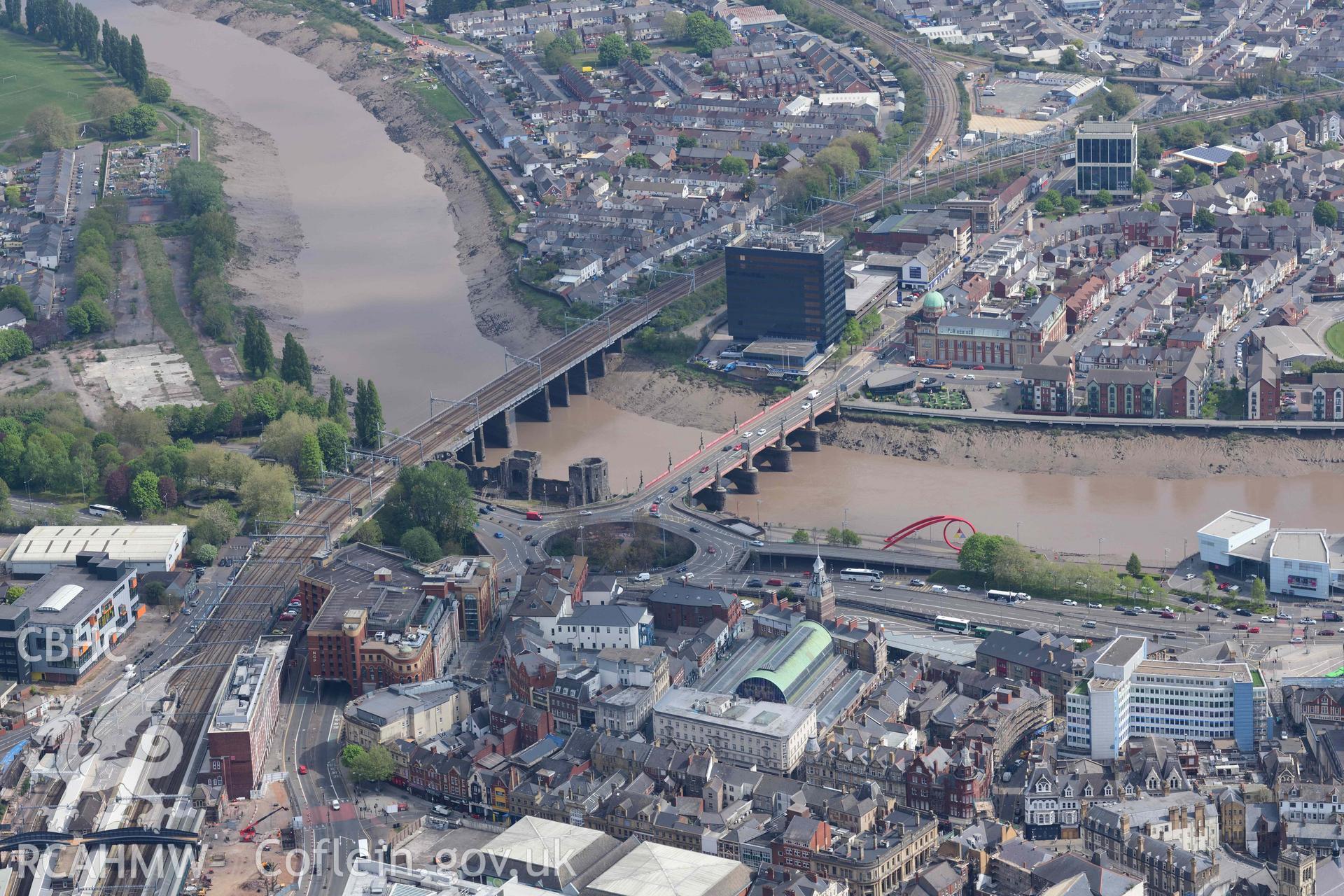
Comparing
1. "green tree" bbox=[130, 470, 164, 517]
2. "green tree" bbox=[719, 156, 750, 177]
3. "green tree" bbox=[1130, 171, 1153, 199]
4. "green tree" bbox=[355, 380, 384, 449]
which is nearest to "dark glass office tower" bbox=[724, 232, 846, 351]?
"green tree" bbox=[355, 380, 384, 449]

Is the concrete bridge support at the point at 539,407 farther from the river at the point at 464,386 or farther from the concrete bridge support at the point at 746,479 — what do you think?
the concrete bridge support at the point at 746,479

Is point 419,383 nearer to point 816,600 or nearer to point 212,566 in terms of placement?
point 212,566

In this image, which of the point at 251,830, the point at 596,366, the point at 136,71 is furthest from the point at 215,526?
the point at 136,71

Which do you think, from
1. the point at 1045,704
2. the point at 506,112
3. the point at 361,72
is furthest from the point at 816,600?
the point at 361,72

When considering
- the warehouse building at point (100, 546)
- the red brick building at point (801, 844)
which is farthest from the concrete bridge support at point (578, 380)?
the red brick building at point (801, 844)

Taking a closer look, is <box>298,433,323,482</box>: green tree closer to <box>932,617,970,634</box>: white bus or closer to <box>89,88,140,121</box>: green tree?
<box>932,617,970,634</box>: white bus

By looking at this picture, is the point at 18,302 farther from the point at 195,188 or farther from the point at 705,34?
the point at 705,34

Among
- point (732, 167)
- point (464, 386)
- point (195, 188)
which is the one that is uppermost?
point (195, 188)
